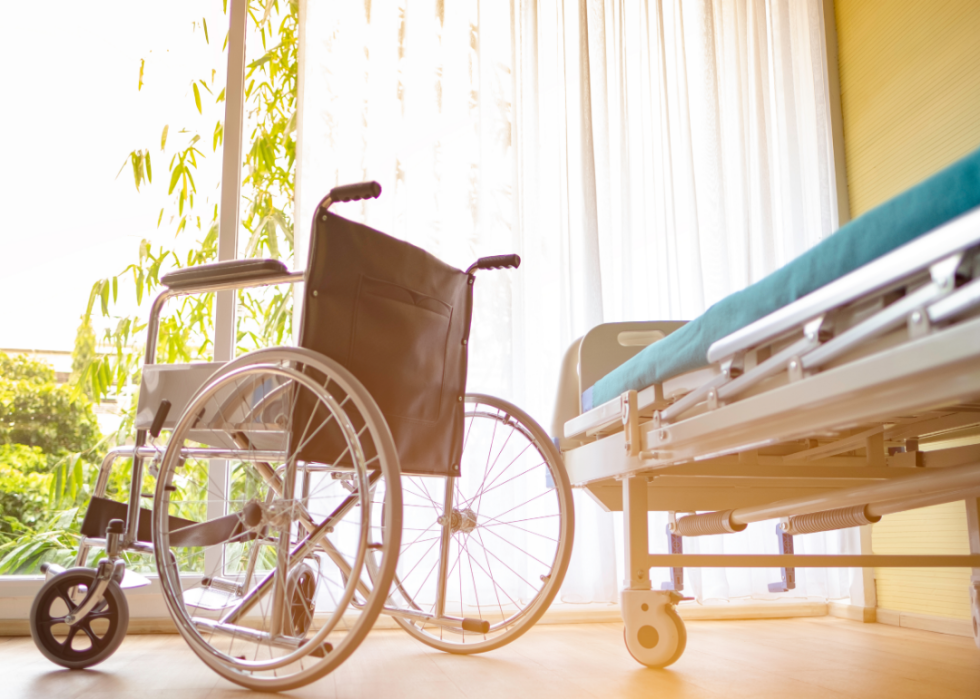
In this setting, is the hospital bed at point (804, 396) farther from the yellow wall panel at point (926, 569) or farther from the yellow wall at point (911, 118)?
the yellow wall at point (911, 118)

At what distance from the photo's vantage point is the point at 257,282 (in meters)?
1.55

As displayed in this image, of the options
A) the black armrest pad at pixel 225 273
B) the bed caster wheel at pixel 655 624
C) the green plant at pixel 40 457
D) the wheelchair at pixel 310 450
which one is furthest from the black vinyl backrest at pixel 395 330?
the green plant at pixel 40 457

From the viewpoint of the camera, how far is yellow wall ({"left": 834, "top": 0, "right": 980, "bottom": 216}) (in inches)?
89.0

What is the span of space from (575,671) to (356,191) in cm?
104

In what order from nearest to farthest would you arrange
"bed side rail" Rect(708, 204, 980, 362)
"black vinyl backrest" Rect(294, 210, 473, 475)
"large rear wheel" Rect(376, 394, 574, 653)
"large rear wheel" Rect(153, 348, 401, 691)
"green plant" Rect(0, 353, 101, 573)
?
"bed side rail" Rect(708, 204, 980, 362), "large rear wheel" Rect(153, 348, 401, 691), "black vinyl backrest" Rect(294, 210, 473, 475), "large rear wheel" Rect(376, 394, 574, 653), "green plant" Rect(0, 353, 101, 573)

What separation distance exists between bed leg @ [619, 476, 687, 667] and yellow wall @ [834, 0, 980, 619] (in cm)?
109

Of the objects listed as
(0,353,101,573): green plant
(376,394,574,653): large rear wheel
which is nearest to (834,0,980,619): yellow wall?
(376,394,574,653): large rear wheel

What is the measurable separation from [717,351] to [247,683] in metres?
0.91

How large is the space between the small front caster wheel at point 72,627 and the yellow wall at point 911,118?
2.12 m

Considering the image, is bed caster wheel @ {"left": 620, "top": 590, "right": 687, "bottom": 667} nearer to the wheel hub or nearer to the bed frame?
the bed frame

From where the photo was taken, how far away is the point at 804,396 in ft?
3.07

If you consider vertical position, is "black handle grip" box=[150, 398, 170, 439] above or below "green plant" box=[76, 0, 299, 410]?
below

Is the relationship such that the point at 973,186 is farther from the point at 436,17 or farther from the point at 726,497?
the point at 436,17

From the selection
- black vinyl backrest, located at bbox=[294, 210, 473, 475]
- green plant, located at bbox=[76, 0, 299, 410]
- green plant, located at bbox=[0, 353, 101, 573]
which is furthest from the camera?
green plant, located at bbox=[76, 0, 299, 410]
